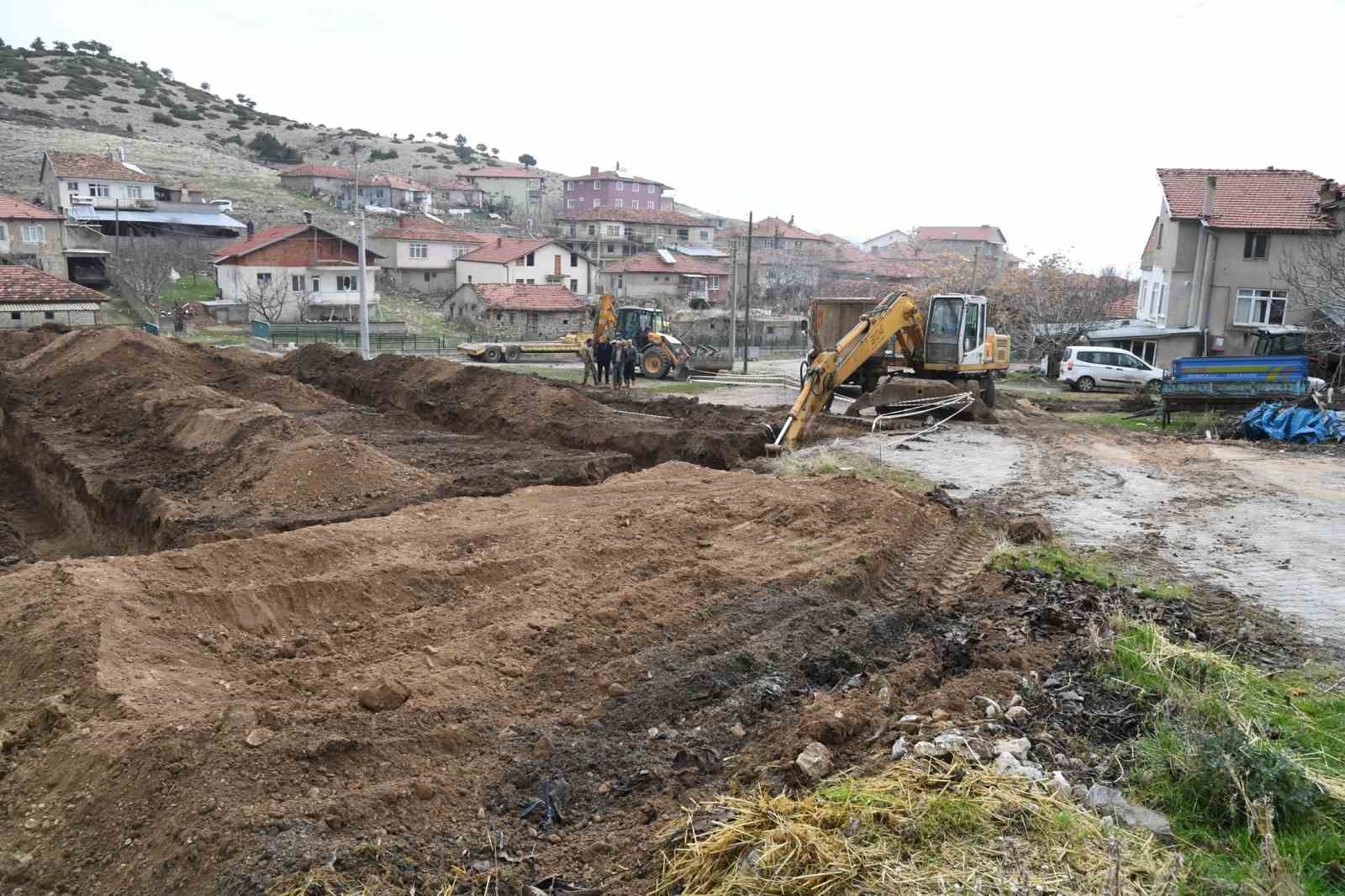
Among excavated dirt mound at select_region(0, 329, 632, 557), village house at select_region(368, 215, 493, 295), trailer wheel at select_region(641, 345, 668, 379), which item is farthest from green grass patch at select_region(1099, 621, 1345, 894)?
village house at select_region(368, 215, 493, 295)

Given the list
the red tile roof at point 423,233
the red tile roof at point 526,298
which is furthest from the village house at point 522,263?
the red tile roof at point 526,298

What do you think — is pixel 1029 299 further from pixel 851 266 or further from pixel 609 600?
pixel 851 266

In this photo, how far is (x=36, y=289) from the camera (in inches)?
1291

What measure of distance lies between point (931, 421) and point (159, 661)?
15324mm

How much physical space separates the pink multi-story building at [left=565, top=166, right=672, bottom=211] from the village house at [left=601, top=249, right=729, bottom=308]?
110 feet

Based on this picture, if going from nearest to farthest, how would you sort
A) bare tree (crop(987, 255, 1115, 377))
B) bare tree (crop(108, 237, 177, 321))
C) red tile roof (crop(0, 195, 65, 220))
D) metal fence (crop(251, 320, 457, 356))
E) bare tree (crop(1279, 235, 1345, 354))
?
bare tree (crop(1279, 235, 1345, 354)) < bare tree (crop(987, 255, 1115, 377)) < metal fence (crop(251, 320, 457, 356)) < bare tree (crop(108, 237, 177, 321)) < red tile roof (crop(0, 195, 65, 220))

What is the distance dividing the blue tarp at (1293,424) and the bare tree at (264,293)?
38.5 meters

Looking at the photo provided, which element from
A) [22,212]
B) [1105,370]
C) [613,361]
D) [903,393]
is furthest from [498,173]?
[903,393]

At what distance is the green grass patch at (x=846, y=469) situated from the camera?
1305 cm

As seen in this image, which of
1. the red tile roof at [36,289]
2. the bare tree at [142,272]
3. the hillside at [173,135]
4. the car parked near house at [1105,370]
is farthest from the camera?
the hillside at [173,135]

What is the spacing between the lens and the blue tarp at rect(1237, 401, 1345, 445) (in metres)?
17.9

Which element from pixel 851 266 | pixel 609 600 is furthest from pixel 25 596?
pixel 851 266

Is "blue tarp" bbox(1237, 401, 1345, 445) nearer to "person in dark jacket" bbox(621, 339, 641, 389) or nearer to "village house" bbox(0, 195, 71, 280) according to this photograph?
"person in dark jacket" bbox(621, 339, 641, 389)

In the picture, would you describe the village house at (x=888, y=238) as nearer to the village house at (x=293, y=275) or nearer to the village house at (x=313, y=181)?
the village house at (x=313, y=181)
